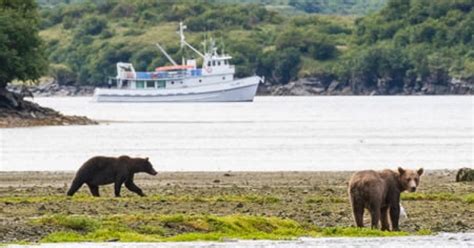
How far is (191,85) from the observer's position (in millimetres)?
174500

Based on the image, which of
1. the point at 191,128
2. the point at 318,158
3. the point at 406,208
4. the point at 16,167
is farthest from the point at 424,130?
the point at 406,208

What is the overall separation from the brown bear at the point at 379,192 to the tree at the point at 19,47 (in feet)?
232

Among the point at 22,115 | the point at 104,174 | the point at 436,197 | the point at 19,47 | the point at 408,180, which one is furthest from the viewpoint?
the point at 19,47

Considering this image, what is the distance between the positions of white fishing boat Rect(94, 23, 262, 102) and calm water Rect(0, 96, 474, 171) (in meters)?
57.9

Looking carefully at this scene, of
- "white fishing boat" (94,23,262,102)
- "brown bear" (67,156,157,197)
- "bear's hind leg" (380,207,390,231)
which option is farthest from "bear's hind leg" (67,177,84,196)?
"white fishing boat" (94,23,262,102)

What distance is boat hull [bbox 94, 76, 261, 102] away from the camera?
6737 inches

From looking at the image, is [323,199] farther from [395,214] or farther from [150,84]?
[150,84]

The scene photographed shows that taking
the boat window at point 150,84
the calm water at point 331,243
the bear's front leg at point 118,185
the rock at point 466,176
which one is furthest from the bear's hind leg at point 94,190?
the boat window at point 150,84

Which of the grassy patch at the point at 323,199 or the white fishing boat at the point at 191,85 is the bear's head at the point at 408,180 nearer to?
the grassy patch at the point at 323,199

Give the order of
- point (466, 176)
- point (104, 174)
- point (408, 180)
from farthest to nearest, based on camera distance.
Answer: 1. point (466, 176)
2. point (104, 174)
3. point (408, 180)

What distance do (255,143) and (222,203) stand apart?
3937 centimetres

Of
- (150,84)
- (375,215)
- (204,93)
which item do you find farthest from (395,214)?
(150,84)

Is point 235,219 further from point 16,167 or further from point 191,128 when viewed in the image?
point 191,128

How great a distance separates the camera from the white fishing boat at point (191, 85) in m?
172
